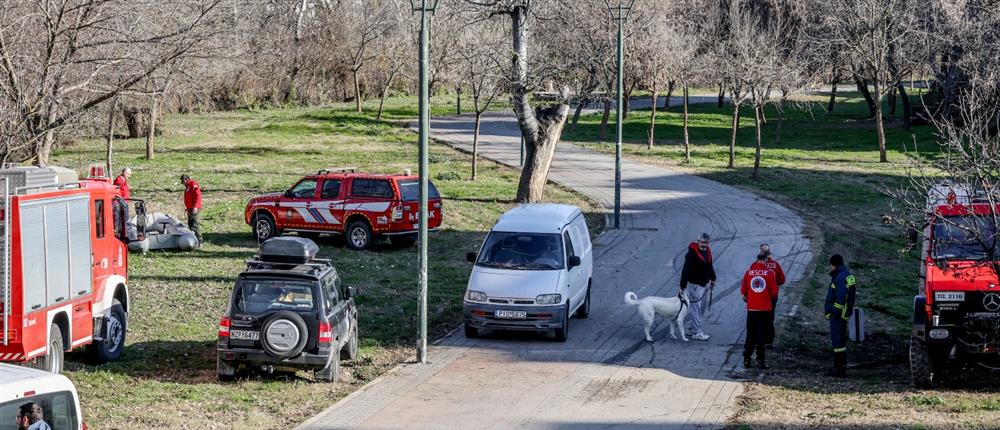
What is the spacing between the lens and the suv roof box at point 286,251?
14352mm

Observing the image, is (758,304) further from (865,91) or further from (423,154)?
(865,91)

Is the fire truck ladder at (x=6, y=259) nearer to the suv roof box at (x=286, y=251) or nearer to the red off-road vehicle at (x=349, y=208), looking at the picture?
the suv roof box at (x=286, y=251)

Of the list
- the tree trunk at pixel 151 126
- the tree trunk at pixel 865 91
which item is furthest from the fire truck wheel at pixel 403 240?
the tree trunk at pixel 865 91

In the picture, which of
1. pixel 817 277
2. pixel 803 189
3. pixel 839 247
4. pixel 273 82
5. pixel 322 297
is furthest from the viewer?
pixel 273 82

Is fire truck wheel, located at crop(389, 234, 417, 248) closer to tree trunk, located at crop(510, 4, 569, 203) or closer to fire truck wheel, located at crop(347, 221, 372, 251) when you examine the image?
fire truck wheel, located at crop(347, 221, 372, 251)

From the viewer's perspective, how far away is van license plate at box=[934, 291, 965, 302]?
44.5 ft

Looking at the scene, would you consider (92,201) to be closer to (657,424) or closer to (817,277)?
(657,424)

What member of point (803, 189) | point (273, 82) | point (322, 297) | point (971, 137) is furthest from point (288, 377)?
point (273, 82)

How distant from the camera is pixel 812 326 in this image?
18.4 meters

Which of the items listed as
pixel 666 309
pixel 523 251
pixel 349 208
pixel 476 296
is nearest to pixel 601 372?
pixel 666 309

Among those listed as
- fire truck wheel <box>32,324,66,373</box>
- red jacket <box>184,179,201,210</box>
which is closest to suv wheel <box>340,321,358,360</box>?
fire truck wheel <box>32,324,66,373</box>

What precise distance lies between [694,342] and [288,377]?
257 inches

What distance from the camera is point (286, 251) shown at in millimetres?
14383

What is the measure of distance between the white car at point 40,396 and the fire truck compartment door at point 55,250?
4.80 m
